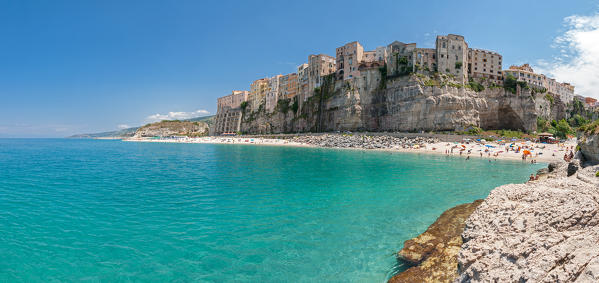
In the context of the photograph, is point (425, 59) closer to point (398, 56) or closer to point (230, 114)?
point (398, 56)

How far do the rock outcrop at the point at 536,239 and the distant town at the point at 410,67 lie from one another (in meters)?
60.3

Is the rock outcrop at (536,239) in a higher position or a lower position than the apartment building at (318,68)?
lower

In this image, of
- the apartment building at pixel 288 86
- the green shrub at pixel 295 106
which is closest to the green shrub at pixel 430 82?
the green shrub at pixel 295 106

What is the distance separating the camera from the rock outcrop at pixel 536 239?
14.3 feet

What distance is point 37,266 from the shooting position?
7.50 metres

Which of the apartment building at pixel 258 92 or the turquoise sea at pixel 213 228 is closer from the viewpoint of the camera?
the turquoise sea at pixel 213 228

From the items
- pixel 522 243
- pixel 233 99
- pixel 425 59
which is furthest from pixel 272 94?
pixel 522 243

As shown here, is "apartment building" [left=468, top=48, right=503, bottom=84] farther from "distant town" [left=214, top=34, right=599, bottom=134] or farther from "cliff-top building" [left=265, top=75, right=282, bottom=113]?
"cliff-top building" [left=265, top=75, right=282, bottom=113]

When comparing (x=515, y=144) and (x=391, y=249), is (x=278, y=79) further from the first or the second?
(x=391, y=249)

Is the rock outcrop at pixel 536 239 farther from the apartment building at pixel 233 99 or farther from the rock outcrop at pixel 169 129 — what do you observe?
the rock outcrop at pixel 169 129

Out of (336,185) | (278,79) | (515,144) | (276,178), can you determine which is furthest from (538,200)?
(278,79)

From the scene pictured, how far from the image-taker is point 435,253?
7461mm

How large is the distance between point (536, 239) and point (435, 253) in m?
2.70

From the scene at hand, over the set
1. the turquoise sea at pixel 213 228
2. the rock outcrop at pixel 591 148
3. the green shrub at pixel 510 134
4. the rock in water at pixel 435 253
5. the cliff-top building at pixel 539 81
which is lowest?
the turquoise sea at pixel 213 228
